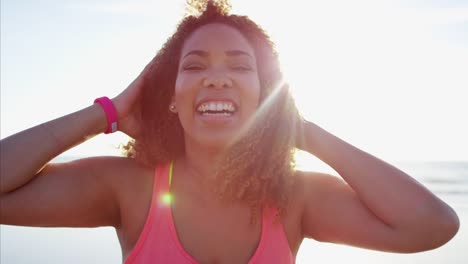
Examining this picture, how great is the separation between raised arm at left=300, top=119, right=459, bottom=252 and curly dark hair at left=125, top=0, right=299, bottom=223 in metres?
0.23

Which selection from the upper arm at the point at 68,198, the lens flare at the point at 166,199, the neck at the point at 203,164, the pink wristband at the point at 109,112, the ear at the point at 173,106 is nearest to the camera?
the upper arm at the point at 68,198

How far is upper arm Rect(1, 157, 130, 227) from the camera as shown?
8.38 ft

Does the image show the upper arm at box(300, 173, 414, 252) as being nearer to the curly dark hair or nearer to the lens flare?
the curly dark hair

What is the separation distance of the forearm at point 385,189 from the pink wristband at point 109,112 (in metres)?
1.31

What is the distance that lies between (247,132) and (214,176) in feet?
1.15

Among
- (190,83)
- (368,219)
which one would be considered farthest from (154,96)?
(368,219)

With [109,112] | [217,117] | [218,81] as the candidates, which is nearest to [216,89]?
[218,81]

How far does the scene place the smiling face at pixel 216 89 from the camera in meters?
2.88

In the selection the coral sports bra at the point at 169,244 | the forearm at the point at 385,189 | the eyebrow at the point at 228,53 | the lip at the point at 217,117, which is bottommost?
the coral sports bra at the point at 169,244

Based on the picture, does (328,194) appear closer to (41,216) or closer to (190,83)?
(190,83)

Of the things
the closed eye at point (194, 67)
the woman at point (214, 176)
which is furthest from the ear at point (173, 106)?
the closed eye at point (194, 67)

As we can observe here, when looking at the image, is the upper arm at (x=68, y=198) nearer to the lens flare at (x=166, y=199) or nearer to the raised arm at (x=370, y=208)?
the lens flare at (x=166, y=199)

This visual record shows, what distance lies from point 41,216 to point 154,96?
3.55 ft

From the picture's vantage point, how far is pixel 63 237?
27.6 feet
